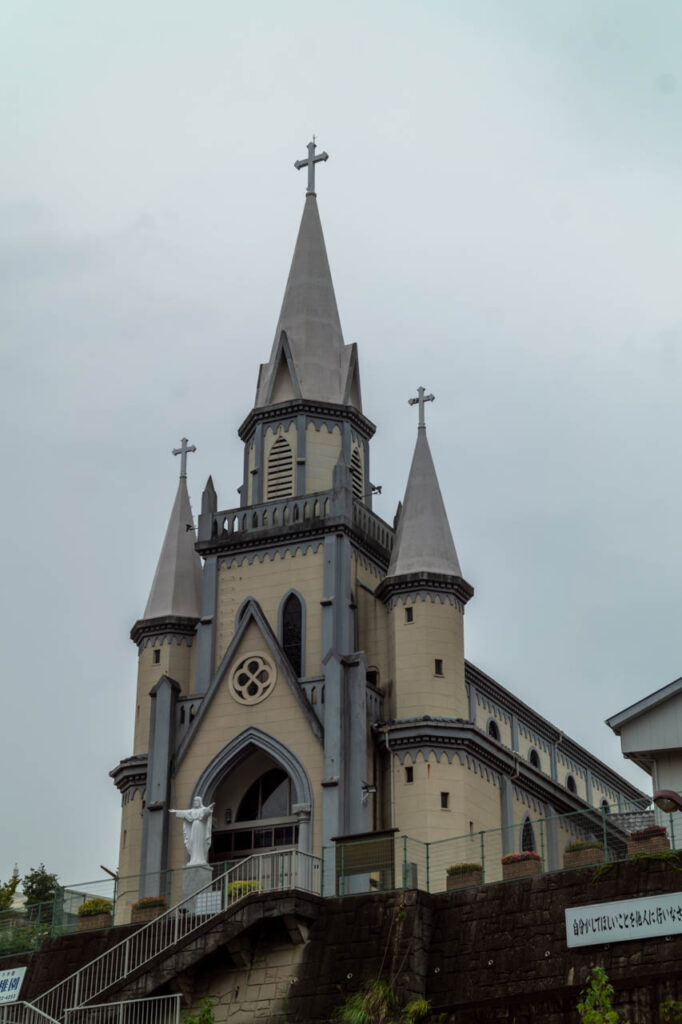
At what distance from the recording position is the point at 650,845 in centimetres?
3189

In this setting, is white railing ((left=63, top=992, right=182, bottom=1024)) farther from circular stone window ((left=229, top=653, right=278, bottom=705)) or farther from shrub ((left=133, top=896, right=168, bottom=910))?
circular stone window ((left=229, top=653, right=278, bottom=705))

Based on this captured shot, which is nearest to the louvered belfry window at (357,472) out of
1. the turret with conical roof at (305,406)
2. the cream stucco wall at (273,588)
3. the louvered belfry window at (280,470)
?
the turret with conical roof at (305,406)

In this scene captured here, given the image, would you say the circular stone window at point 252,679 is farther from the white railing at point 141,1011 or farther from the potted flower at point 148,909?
the white railing at point 141,1011

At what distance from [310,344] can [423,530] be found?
9578 mm

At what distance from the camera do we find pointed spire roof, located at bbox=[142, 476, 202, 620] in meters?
54.7

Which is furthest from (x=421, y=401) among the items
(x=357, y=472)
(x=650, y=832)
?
(x=650, y=832)

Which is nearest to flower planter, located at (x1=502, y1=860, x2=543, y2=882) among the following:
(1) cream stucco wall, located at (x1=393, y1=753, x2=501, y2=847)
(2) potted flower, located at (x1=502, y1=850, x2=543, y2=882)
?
(2) potted flower, located at (x1=502, y1=850, x2=543, y2=882)

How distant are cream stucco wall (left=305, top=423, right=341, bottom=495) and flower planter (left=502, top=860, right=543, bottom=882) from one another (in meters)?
22.3

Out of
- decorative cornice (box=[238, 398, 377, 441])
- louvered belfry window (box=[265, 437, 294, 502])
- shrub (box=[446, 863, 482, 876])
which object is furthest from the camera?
decorative cornice (box=[238, 398, 377, 441])

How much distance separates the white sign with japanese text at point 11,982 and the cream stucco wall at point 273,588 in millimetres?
13380

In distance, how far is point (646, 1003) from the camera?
29.7m

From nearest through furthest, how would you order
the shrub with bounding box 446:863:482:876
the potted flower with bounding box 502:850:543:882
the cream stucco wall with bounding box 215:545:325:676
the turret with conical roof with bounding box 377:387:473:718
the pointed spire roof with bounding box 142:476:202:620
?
A: the potted flower with bounding box 502:850:543:882 → the shrub with bounding box 446:863:482:876 → the turret with conical roof with bounding box 377:387:473:718 → the cream stucco wall with bounding box 215:545:325:676 → the pointed spire roof with bounding box 142:476:202:620

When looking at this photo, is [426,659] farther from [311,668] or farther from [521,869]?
[521,869]

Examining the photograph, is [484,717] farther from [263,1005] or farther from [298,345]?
[263,1005]
